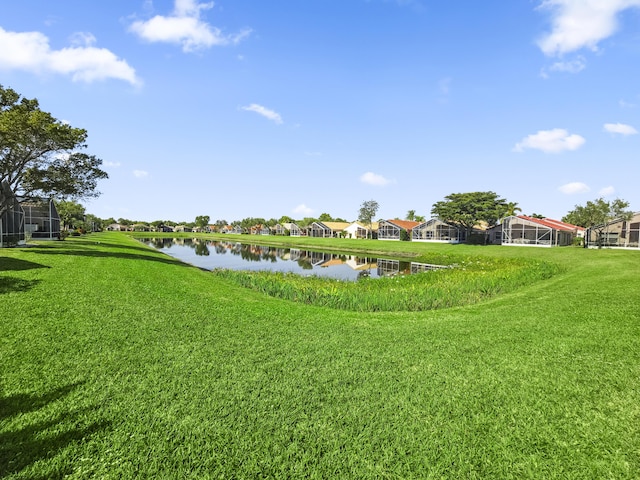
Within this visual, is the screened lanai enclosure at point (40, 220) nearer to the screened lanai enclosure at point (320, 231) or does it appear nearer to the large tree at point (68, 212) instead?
the large tree at point (68, 212)

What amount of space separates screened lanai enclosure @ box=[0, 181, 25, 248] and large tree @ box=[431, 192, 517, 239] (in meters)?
55.4

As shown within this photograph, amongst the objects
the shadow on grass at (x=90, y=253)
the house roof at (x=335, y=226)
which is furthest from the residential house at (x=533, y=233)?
the house roof at (x=335, y=226)

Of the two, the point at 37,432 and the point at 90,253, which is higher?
the point at 90,253

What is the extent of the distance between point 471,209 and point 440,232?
759 cm

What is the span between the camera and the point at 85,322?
745 centimetres

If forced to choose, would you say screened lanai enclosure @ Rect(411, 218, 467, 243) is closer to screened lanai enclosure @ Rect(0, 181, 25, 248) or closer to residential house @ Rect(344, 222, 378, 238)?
residential house @ Rect(344, 222, 378, 238)

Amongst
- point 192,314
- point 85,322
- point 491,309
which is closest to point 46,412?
point 85,322

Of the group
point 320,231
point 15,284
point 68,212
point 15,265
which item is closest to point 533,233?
point 15,284

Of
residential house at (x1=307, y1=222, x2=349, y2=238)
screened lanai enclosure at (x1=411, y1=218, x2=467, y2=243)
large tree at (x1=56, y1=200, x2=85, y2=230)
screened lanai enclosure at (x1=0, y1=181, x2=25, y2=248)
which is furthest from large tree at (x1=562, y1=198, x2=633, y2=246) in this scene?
large tree at (x1=56, y1=200, x2=85, y2=230)

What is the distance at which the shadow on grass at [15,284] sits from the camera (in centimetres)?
938

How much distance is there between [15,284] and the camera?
9992 millimetres

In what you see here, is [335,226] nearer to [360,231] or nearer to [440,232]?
[360,231]

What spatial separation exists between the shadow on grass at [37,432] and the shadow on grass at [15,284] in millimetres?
6801

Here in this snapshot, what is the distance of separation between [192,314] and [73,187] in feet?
65.7
